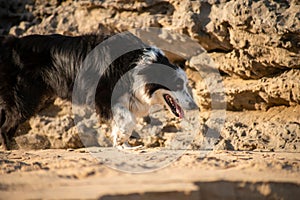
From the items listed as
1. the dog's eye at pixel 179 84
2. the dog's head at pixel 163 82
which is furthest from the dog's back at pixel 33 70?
the dog's eye at pixel 179 84

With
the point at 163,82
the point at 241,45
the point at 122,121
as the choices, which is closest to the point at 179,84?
the point at 163,82

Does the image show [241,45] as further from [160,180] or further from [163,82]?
[160,180]

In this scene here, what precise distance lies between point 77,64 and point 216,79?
7.52 feet

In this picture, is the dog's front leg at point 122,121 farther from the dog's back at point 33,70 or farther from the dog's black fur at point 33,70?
the dog's back at point 33,70

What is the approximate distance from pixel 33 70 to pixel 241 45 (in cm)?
288

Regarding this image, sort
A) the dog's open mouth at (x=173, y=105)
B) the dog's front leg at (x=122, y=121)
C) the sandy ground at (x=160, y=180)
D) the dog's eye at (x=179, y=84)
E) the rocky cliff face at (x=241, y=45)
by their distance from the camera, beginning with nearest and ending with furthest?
the sandy ground at (x=160, y=180) < the dog's front leg at (x=122, y=121) < the dog's eye at (x=179, y=84) < the dog's open mouth at (x=173, y=105) < the rocky cliff face at (x=241, y=45)

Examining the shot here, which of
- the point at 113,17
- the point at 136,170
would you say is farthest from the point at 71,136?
the point at 136,170

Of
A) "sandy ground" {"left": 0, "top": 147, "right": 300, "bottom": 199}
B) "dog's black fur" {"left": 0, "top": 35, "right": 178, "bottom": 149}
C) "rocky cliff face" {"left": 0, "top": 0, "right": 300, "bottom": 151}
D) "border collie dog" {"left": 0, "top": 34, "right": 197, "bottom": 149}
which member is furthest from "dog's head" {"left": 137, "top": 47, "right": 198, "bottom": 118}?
"sandy ground" {"left": 0, "top": 147, "right": 300, "bottom": 199}

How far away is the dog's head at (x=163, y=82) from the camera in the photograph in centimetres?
568

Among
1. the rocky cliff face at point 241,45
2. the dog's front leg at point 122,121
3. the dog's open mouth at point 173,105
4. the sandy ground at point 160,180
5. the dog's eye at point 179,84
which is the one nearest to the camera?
the sandy ground at point 160,180

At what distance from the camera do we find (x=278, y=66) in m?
6.43

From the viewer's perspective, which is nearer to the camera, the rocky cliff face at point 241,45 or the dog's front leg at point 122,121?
the dog's front leg at point 122,121

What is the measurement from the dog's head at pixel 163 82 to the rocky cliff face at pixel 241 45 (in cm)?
103

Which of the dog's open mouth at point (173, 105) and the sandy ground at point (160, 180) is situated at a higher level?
the dog's open mouth at point (173, 105)
